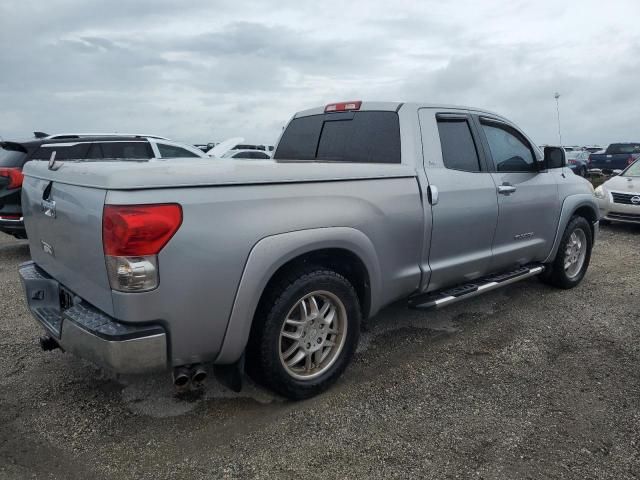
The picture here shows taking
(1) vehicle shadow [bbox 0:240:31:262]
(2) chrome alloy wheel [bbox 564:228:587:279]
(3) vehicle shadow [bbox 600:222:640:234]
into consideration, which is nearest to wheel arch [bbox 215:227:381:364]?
(2) chrome alloy wheel [bbox 564:228:587:279]

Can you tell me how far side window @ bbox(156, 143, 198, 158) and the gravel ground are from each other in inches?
193

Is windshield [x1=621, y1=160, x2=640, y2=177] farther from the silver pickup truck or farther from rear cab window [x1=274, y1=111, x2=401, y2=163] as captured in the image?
rear cab window [x1=274, y1=111, x2=401, y2=163]

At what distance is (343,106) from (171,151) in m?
5.46

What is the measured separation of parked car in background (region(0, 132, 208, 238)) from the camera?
6.77 m

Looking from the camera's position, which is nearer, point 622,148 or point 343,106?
point 343,106

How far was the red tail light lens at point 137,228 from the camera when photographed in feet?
7.47

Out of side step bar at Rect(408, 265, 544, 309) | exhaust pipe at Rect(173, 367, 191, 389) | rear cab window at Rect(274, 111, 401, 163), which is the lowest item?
exhaust pipe at Rect(173, 367, 191, 389)

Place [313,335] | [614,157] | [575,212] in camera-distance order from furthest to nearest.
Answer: [614,157] < [575,212] < [313,335]

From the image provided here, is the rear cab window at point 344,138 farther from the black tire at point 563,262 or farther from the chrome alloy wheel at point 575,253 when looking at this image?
the chrome alloy wheel at point 575,253

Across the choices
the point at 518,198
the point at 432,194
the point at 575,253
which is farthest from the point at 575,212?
the point at 432,194

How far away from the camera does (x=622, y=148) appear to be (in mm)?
23047

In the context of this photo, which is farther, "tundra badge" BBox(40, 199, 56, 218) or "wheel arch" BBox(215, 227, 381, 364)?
"tundra badge" BBox(40, 199, 56, 218)

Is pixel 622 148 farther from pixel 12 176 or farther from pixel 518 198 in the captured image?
pixel 12 176

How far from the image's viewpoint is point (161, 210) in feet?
7.60
